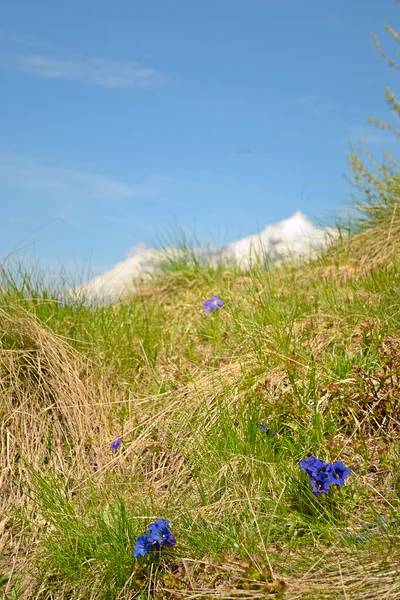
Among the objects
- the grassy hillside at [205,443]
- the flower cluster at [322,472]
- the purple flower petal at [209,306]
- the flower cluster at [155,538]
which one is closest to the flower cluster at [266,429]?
the grassy hillside at [205,443]

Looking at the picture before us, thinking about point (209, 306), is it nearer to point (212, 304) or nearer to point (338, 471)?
point (212, 304)

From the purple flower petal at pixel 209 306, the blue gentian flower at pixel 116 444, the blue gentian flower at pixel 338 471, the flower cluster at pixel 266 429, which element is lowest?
the blue gentian flower at pixel 338 471

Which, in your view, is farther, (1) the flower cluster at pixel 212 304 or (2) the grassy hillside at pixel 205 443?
(1) the flower cluster at pixel 212 304

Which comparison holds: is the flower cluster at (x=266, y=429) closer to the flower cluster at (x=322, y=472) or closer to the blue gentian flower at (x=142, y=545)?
the flower cluster at (x=322, y=472)

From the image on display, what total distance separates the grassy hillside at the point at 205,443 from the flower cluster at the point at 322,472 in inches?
3.2

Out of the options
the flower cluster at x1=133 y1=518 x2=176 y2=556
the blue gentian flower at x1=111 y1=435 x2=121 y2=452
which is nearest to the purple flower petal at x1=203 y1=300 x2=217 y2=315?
the blue gentian flower at x1=111 y1=435 x2=121 y2=452

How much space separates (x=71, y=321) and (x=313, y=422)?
209 centimetres

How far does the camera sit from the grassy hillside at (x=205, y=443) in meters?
2.43

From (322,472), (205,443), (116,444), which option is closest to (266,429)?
(205,443)

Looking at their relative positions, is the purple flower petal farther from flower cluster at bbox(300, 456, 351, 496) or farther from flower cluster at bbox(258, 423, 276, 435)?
flower cluster at bbox(300, 456, 351, 496)

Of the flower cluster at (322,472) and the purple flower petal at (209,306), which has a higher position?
the purple flower petal at (209,306)

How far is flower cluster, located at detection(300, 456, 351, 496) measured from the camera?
2.49m

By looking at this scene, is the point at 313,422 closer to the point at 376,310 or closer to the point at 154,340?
the point at 376,310

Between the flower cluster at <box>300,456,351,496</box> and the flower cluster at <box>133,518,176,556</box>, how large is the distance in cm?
57
